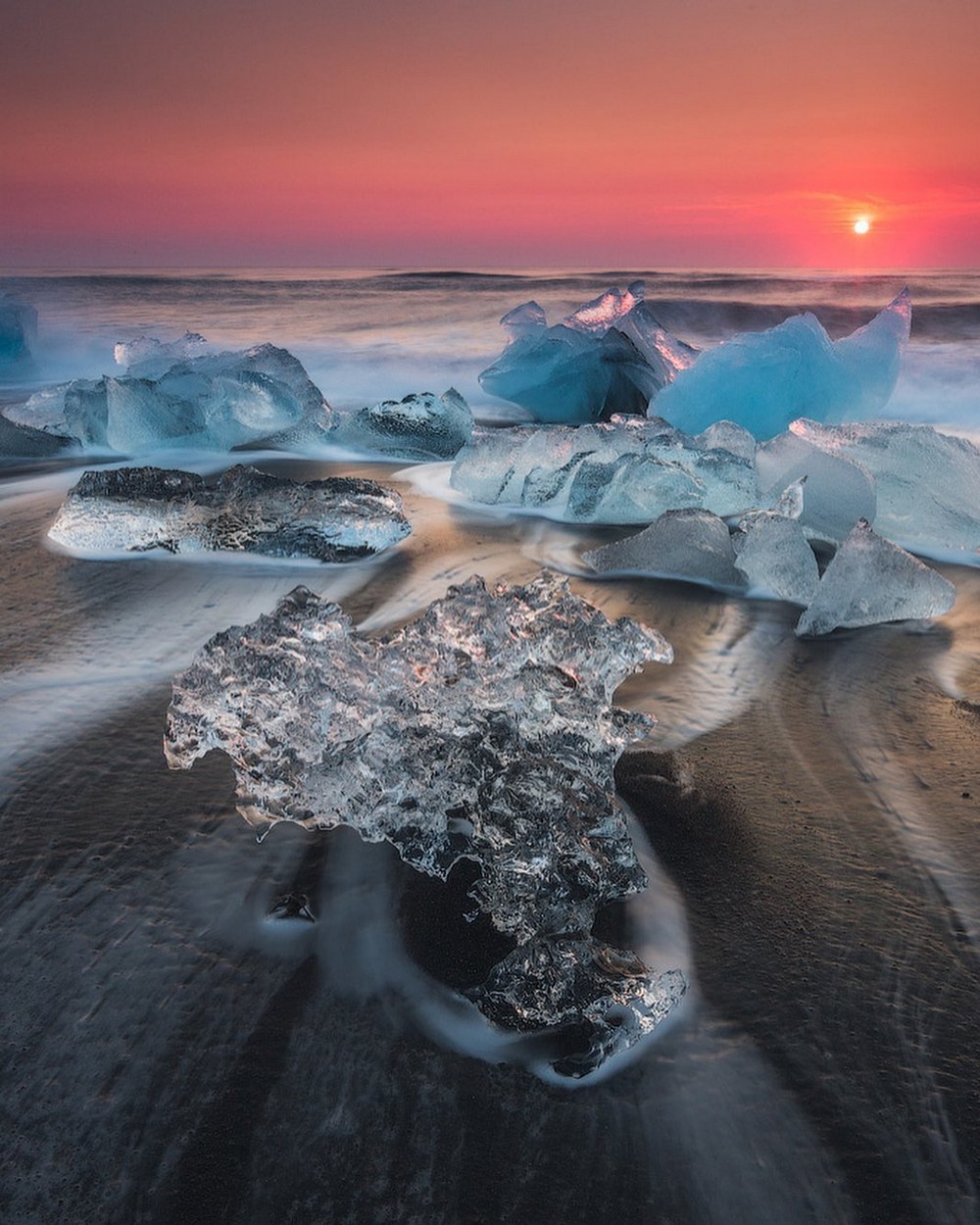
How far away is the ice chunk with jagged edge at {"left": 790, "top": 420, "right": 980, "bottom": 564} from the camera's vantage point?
3262 millimetres

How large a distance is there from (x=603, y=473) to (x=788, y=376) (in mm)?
2039

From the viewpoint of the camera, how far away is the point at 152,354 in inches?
284

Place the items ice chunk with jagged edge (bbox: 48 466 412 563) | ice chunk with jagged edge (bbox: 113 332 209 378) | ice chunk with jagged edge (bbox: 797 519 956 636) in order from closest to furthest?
1. ice chunk with jagged edge (bbox: 797 519 956 636)
2. ice chunk with jagged edge (bbox: 48 466 412 563)
3. ice chunk with jagged edge (bbox: 113 332 209 378)

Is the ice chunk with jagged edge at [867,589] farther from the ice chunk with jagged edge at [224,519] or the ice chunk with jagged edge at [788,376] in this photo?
the ice chunk with jagged edge at [788,376]

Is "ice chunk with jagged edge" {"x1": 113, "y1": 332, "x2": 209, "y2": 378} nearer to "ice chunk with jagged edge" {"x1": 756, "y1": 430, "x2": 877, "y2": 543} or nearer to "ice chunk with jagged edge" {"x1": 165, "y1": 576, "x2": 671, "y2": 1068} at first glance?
"ice chunk with jagged edge" {"x1": 756, "y1": 430, "x2": 877, "y2": 543}

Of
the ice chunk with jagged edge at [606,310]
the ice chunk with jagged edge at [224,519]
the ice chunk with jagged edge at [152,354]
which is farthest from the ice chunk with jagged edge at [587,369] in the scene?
the ice chunk with jagged edge at [224,519]

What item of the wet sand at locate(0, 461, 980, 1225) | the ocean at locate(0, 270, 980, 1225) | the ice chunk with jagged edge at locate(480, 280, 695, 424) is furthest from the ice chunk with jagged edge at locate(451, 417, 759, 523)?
the ice chunk with jagged edge at locate(480, 280, 695, 424)

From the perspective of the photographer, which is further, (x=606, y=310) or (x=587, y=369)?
(x=606, y=310)

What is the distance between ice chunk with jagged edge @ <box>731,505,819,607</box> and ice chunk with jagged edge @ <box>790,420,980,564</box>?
792 millimetres

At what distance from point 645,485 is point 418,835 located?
249 centimetres

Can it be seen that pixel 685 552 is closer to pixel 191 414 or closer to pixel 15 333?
pixel 191 414

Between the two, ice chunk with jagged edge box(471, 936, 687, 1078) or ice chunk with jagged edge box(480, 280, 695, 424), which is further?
ice chunk with jagged edge box(480, 280, 695, 424)

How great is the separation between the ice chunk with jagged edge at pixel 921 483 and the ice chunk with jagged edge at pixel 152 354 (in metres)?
5.03

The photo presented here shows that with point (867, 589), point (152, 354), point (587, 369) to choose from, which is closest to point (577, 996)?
point (867, 589)
